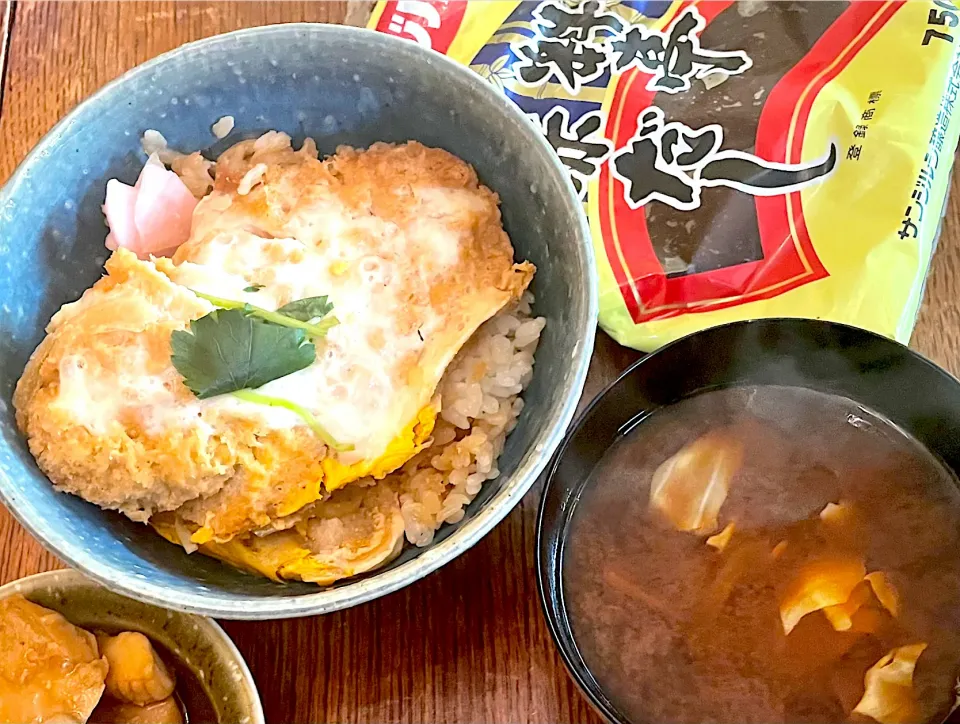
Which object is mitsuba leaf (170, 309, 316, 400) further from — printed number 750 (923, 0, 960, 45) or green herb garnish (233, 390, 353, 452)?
printed number 750 (923, 0, 960, 45)

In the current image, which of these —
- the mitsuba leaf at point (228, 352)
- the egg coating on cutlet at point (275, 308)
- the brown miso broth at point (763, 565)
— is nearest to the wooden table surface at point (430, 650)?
the brown miso broth at point (763, 565)

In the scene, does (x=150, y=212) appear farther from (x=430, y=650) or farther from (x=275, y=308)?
(x=430, y=650)

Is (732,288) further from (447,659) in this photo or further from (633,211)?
(447,659)

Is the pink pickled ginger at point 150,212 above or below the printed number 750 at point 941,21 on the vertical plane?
below

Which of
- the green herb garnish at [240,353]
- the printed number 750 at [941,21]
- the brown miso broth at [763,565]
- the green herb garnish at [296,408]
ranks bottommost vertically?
the brown miso broth at [763,565]

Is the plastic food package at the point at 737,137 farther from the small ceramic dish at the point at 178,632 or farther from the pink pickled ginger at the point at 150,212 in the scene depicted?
the small ceramic dish at the point at 178,632

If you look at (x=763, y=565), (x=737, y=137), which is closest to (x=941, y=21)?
(x=737, y=137)
